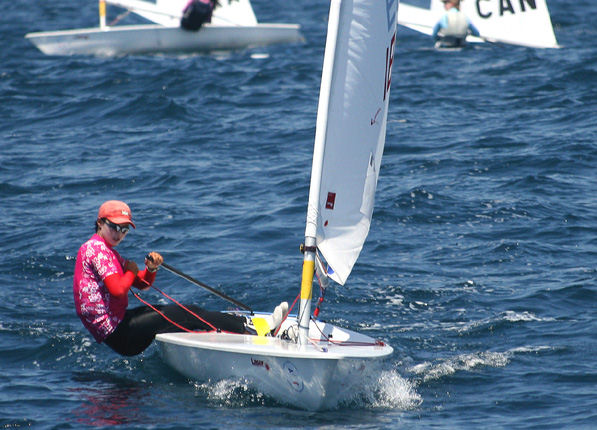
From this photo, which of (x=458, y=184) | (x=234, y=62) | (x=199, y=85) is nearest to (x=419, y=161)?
(x=458, y=184)

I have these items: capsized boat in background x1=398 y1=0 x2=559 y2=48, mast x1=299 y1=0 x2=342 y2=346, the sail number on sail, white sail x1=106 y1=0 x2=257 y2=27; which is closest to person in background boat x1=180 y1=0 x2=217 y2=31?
white sail x1=106 y1=0 x2=257 y2=27

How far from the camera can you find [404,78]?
49.6ft

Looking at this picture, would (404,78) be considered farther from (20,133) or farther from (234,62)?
(20,133)

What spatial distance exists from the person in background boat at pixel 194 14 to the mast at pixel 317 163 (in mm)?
12812

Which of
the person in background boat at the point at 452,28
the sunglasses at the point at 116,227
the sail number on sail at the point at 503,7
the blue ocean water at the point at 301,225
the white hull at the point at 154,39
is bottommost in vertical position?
the blue ocean water at the point at 301,225

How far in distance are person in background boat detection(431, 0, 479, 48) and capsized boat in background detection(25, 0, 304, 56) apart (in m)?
3.02

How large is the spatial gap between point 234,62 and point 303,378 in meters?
12.7

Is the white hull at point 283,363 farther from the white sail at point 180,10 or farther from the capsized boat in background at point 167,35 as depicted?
the white sail at point 180,10

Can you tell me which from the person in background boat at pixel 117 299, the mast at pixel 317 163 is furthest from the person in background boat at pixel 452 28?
the person in background boat at pixel 117 299

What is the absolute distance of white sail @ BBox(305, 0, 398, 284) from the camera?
521 cm

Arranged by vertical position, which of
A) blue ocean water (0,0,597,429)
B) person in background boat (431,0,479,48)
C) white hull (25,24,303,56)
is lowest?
blue ocean water (0,0,597,429)

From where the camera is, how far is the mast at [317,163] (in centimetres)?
513

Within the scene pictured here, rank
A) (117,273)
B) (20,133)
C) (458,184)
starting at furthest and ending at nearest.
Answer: (20,133), (458,184), (117,273)

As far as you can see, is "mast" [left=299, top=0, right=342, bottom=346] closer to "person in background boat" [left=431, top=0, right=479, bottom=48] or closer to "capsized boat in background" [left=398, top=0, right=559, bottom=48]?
"person in background boat" [left=431, top=0, right=479, bottom=48]
